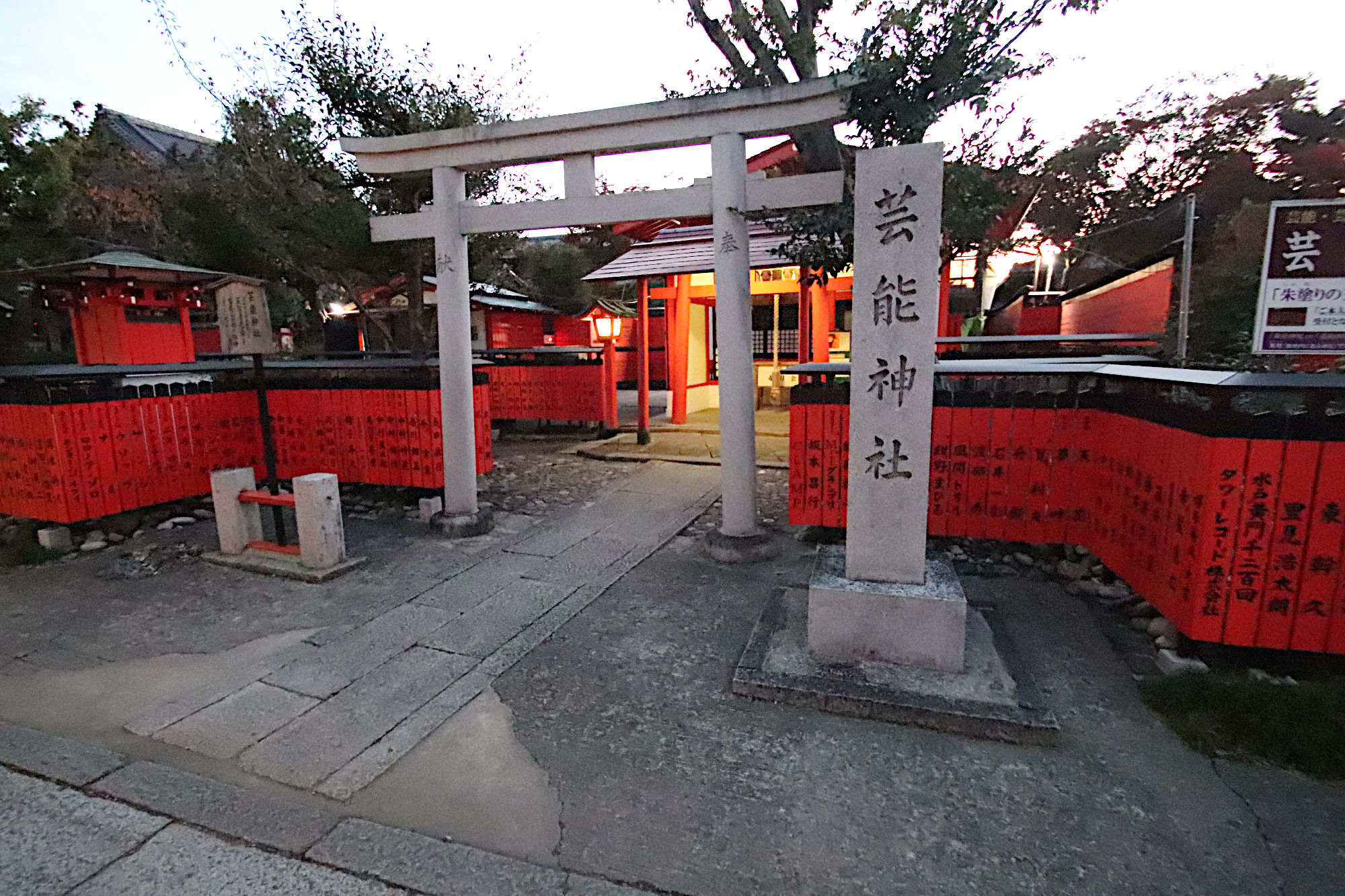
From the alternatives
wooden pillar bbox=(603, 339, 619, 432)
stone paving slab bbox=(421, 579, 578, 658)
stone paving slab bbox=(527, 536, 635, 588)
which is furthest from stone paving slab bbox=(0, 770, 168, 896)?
wooden pillar bbox=(603, 339, 619, 432)

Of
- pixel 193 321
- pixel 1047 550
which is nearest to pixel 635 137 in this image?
pixel 1047 550

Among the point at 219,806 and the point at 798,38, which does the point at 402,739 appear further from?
the point at 798,38

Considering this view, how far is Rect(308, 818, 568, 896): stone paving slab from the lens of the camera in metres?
2.38

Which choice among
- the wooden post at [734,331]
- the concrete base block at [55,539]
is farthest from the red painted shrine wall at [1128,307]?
the concrete base block at [55,539]

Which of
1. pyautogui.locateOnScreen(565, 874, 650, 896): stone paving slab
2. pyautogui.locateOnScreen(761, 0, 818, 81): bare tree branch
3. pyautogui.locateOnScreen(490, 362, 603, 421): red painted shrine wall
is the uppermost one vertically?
pyautogui.locateOnScreen(761, 0, 818, 81): bare tree branch

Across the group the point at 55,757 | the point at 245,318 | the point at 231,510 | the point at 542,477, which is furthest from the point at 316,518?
the point at 542,477

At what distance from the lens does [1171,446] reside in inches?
152

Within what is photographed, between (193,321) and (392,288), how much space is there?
1501cm

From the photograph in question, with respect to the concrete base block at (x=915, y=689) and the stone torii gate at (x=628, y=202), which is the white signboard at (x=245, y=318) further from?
the concrete base block at (x=915, y=689)

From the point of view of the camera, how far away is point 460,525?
6840 millimetres

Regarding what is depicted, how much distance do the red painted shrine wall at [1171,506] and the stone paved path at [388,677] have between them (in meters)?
2.98

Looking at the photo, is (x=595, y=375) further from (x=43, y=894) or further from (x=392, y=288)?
(x=43, y=894)

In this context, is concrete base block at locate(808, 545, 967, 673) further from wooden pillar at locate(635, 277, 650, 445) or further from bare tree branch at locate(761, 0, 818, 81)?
wooden pillar at locate(635, 277, 650, 445)

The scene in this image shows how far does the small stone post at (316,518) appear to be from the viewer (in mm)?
5586
